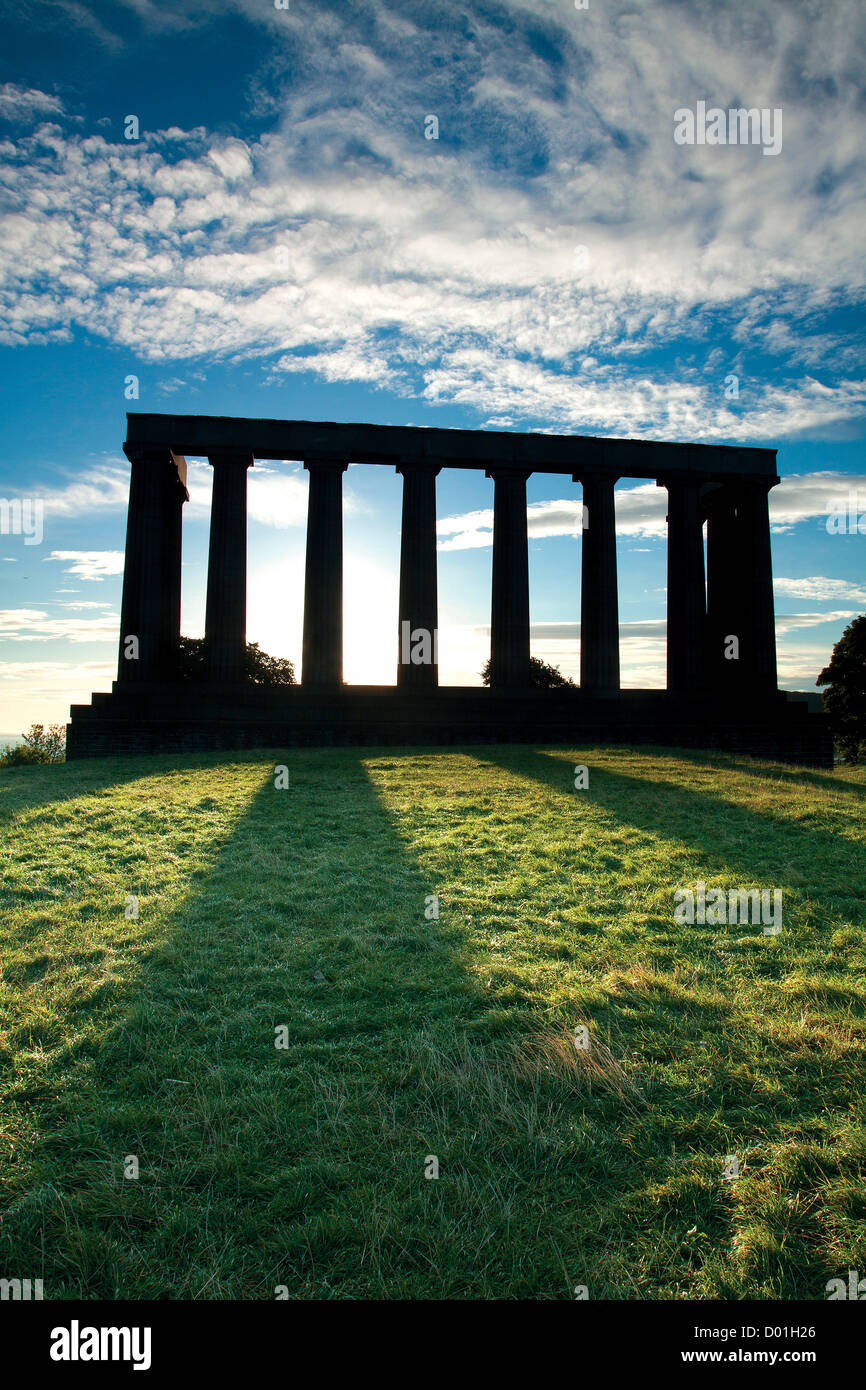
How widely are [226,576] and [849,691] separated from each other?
49.5 metres

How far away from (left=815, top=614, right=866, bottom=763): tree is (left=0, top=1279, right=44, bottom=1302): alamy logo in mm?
64047

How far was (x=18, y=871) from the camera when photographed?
13.6 m

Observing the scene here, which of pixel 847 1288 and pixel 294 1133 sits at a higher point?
pixel 294 1133

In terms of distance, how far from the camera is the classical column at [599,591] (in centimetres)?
4709

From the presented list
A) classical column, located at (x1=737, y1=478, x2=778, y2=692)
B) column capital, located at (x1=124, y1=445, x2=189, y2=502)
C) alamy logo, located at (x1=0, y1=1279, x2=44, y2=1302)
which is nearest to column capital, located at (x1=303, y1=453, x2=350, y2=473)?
column capital, located at (x1=124, y1=445, x2=189, y2=502)

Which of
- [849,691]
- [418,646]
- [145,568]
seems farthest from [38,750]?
[849,691]

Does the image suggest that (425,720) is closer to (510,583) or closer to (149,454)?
(510,583)

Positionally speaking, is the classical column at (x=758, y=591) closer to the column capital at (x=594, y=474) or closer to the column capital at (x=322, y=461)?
the column capital at (x=594, y=474)

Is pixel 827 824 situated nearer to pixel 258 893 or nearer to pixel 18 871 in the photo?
pixel 258 893

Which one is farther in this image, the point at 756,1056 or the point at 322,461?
the point at 322,461

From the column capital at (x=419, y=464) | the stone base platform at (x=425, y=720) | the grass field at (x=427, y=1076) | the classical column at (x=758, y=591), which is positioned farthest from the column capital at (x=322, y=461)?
the grass field at (x=427, y=1076)

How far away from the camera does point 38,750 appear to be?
153ft
